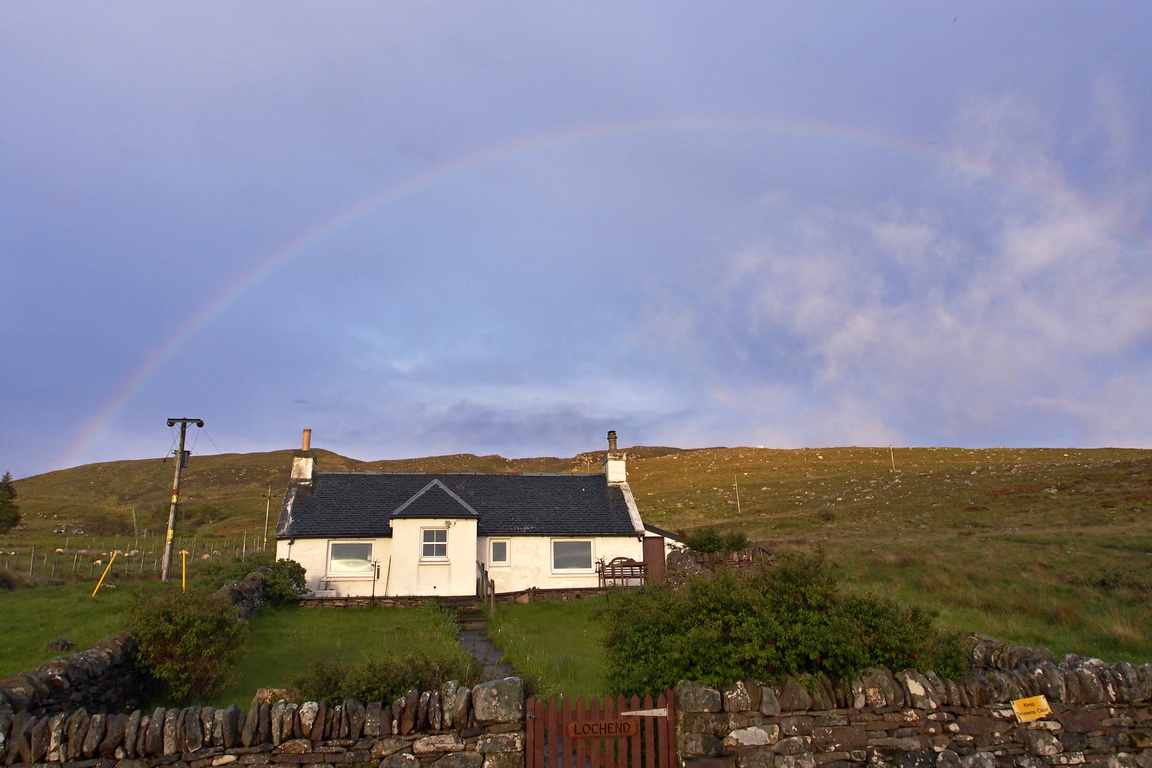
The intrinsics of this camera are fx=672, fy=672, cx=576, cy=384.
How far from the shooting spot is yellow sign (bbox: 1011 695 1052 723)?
733 centimetres

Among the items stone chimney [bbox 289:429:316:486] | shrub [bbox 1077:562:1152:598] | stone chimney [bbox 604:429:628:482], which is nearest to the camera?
shrub [bbox 1077:562:1152:598]

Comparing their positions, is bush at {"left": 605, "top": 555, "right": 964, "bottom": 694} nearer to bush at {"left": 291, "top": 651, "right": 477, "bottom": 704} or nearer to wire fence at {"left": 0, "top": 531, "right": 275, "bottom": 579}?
bush at {"left": 291, "top": 651, "right": 477, "bottom": 704}

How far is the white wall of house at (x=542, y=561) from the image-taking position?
27188mm

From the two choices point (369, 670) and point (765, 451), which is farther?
point (765, 451)

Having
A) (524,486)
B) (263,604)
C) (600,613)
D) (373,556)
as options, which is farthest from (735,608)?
(524,486)

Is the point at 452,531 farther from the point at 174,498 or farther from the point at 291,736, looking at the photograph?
the point at 291,736

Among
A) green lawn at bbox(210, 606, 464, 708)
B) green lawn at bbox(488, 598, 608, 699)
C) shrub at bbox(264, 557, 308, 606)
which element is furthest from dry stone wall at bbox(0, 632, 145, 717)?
shrub at bbox(264, 557, 308, 606)

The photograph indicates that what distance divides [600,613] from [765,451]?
113176 mm

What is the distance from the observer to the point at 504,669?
40.8ft

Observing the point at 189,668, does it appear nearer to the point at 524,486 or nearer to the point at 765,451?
the point at 524,486

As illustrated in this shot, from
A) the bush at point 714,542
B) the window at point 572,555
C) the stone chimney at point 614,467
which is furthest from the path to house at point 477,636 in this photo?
the stone chimney at point 614,467

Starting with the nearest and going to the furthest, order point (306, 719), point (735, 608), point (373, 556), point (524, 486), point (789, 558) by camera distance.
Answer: point (306, 719) → point (735, 608) → point (789, 558) → point (373, 556) → point (524, 486)

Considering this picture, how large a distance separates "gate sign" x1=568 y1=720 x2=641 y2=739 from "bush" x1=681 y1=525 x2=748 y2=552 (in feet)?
62.7

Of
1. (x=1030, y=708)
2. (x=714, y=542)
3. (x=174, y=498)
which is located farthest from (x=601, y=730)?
(x=174, y=498)
